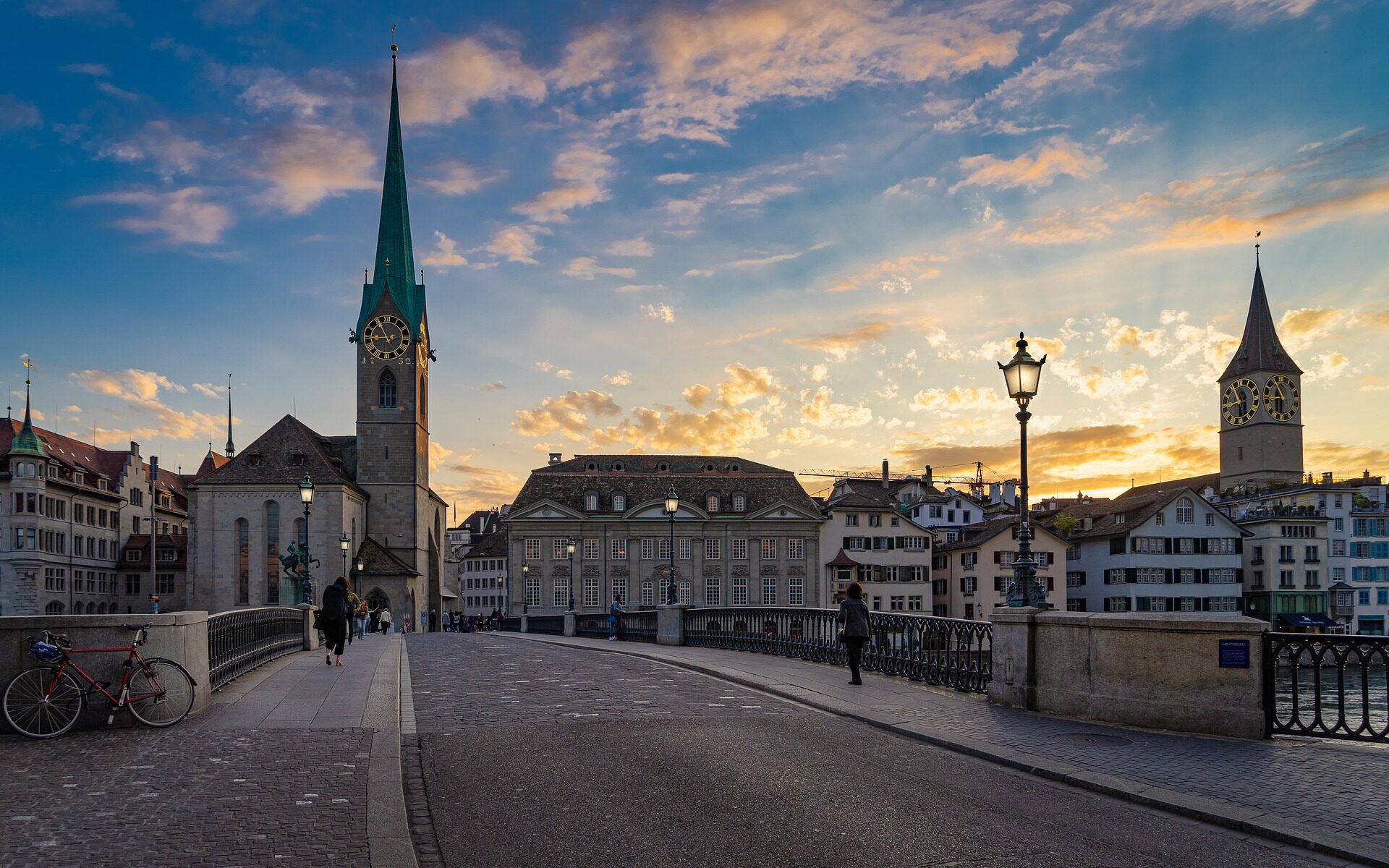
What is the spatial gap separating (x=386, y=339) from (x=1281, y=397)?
10917cm

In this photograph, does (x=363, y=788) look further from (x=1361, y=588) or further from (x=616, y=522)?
(x=1361, y=588)

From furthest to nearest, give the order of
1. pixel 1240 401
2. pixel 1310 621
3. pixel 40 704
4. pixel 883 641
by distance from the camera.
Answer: pixel 1240 401 < pixel 1310 621 < pixel 883 641 < pixel 40 704

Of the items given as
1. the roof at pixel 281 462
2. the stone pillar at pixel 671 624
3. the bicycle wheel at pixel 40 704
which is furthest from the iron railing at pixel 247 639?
the roof at pixel 281 462

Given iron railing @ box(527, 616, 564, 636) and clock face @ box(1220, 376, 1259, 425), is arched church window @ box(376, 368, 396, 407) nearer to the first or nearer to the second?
iron railing @ box(527, 616, 564, 636)

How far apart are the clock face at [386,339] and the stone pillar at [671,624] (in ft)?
215

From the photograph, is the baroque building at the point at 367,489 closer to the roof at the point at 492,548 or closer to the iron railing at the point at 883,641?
the roof at the point at 492,548

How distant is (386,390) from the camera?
9181cm

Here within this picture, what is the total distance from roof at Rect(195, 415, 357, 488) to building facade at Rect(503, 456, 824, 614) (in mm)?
14582

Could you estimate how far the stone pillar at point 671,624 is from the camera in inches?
1214

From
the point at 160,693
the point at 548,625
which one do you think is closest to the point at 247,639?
the point at 160,693

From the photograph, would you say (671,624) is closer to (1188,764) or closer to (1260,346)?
(1188,764)

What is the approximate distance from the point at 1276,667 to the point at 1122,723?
175 cm

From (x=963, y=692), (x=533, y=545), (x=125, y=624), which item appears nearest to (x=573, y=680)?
(x=963, y=692)

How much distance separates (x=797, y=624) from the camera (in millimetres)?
24500
